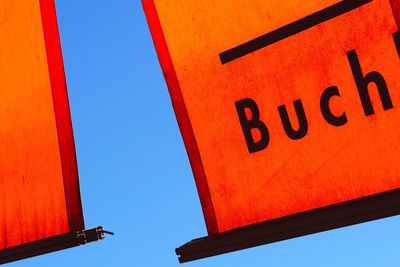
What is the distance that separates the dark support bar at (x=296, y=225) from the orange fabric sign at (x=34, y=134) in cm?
55

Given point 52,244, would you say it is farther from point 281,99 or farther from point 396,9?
point 396,9

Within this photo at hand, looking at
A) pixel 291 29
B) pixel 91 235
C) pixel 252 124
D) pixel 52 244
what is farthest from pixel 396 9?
pixel 52 244

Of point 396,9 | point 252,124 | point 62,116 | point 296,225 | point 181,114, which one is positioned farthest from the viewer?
point 62,116

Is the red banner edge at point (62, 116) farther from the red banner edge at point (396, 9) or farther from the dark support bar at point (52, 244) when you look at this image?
the red banner edge at point (396, 9)

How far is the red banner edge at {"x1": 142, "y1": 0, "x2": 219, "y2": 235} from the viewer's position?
2.47 m

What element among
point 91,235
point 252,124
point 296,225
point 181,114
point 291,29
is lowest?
point 296,225

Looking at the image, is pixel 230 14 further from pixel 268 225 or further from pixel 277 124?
pixel 268 225

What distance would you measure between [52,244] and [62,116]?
21.8 inches

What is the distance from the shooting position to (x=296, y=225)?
2.21m

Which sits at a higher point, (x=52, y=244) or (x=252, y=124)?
(x=252, y=124)

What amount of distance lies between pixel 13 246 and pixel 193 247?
85 cm

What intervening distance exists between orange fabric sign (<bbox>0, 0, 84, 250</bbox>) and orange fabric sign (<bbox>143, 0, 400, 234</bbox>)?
531 millimetres

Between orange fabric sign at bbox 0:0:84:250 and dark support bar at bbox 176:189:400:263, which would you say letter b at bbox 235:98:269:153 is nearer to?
dark support bar at bbox 176:189:400:263

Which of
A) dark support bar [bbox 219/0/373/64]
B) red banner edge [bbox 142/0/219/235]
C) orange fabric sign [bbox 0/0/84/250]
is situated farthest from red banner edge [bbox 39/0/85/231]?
dark support bar [bbox 219/0/373/64]
